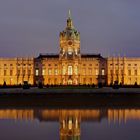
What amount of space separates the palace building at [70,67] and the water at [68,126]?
2666 inches

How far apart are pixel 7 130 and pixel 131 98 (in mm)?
19309

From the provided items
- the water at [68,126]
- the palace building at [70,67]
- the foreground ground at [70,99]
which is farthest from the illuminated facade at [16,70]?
the water at [68,126]

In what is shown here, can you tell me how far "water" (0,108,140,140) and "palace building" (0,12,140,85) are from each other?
67713 millimetres

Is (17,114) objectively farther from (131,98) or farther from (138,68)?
(138,68)

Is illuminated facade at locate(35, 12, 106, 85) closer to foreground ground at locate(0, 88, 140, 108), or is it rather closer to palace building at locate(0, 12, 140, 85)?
palace building at locate(0, 12, 140, 85)

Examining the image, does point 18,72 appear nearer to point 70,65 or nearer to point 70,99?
point 70,65

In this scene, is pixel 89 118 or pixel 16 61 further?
pixel 16 61

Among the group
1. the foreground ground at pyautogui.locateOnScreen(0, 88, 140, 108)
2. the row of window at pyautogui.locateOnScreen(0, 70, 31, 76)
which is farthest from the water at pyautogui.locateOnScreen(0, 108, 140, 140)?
the row of window at pyautogui.locateOnScreen(0, 70, 31, 76)

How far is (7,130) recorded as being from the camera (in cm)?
2056

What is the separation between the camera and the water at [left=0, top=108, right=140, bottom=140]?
1873cm

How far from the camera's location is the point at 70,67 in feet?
312

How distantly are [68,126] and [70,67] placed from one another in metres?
73.7

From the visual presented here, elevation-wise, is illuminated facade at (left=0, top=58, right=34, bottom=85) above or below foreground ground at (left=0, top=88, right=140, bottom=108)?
above

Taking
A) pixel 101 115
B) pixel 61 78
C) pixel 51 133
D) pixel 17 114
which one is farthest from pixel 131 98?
pixel 61 78
